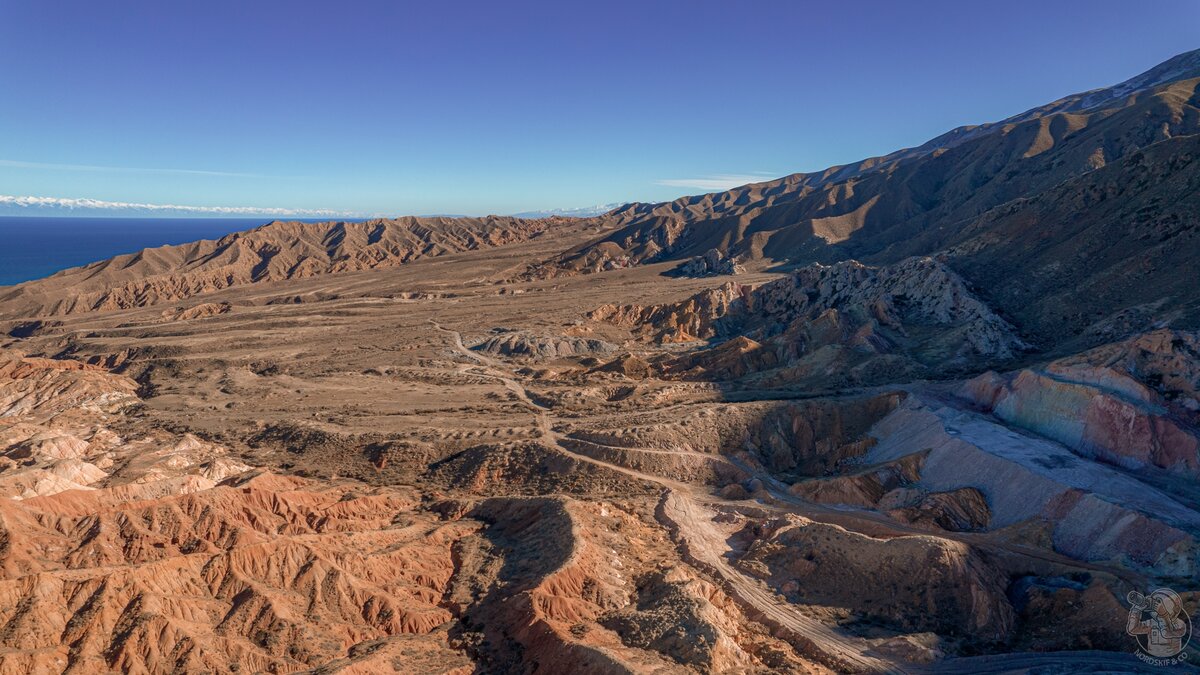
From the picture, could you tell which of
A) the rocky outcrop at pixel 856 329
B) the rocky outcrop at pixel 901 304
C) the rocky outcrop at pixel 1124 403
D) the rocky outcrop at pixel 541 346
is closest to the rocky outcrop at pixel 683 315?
the rocky outcrop at pixel 856 329

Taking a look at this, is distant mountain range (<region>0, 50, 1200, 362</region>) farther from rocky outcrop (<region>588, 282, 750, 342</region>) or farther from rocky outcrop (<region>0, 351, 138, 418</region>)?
rocky outcrop (<region>0, 351, 138, 418</region>)

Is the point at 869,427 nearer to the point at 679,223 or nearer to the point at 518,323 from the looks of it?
the point at 518,323

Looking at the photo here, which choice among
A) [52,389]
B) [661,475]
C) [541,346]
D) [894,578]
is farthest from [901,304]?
[52,389]

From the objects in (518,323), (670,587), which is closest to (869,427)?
(670,587)

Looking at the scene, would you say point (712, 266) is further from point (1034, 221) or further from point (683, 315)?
point (1034, 221)

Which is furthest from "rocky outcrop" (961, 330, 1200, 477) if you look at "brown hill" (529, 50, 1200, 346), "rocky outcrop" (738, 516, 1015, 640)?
"rocky outcrop" (738, 516, 1015, 640)
